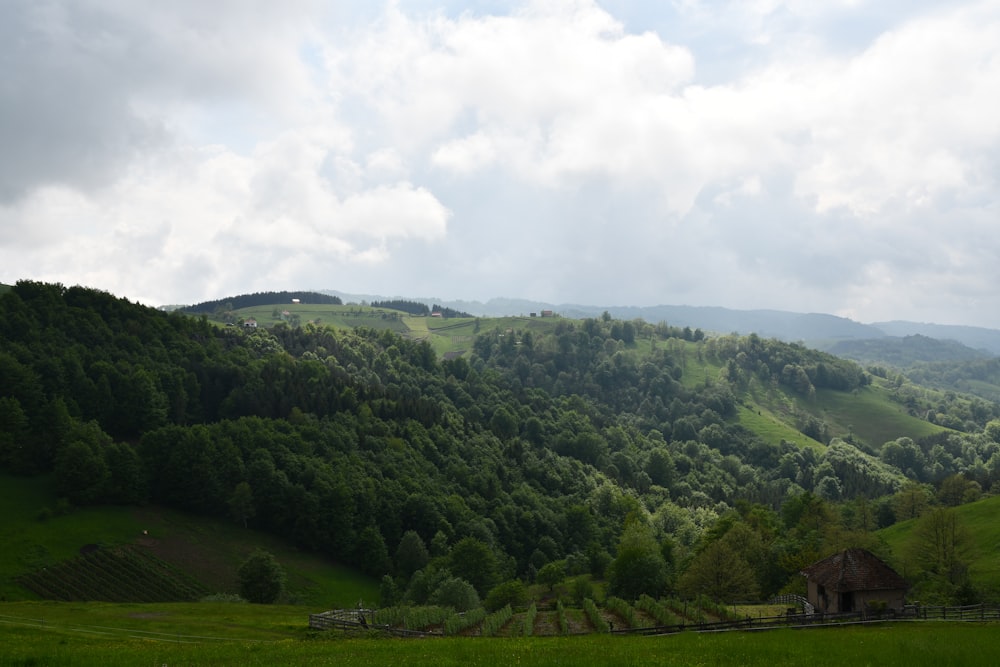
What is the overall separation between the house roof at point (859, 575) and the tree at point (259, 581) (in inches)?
2770

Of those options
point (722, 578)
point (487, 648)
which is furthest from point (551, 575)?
point (487, 648)

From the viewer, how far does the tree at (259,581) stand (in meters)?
88.7

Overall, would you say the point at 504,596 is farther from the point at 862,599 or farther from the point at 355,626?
the point at 862,599

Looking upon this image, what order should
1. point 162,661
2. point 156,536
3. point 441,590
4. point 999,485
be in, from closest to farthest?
point 162,661 < point 441,590 < point 156,536 < point 999,485

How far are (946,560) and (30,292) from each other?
189m

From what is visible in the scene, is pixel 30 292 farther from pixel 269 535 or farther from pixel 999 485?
pixel 999 485

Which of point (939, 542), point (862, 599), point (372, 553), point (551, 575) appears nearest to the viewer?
point (862, 599)

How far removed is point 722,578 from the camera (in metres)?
75.2

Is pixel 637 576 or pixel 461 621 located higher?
pixel 461 621

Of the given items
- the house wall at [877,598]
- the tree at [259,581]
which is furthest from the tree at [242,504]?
the house wall at [877,598]

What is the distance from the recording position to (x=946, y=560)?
73.9 m

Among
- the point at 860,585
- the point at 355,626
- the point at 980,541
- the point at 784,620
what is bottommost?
the point at 980,541

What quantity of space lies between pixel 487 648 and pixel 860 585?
4172 centimetres

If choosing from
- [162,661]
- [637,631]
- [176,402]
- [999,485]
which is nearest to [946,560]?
[637,631]
